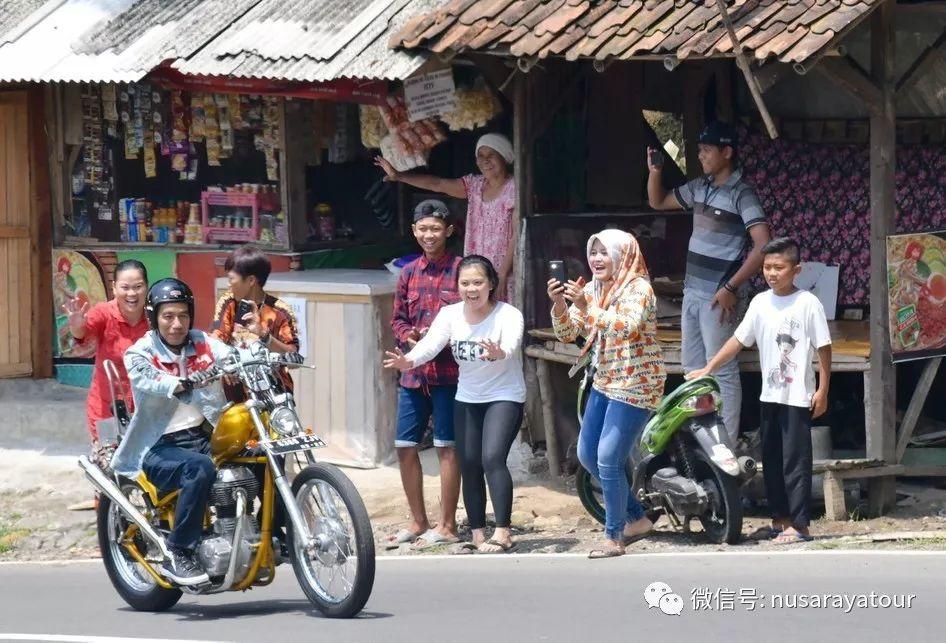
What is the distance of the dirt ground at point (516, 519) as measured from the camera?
8.84m

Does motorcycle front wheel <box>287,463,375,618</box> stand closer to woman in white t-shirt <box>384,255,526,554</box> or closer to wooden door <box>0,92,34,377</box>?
woman in white t-shirt <box>384,255,526,554</box>

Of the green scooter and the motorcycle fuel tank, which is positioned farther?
the green scooter

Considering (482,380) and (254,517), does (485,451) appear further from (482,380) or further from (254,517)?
(254,517)

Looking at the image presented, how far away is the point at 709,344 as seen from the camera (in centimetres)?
955

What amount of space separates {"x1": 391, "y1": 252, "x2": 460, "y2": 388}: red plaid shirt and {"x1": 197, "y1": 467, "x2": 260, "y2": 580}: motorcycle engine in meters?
2.01

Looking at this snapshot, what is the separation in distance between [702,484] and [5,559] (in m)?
4.33

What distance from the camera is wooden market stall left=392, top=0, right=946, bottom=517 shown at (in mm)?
8867

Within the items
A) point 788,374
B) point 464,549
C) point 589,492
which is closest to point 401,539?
point 464,549

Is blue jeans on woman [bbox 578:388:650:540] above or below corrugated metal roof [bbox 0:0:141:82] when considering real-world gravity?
below

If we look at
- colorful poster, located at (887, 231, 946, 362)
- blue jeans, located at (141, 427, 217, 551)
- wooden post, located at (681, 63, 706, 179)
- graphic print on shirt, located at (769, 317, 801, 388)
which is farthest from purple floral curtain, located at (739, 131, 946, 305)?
blue jeans, located at (141, 427, 217, 551)

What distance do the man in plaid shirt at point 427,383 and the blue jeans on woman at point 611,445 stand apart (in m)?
0.90

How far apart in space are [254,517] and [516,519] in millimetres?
2853

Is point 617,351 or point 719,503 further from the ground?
point 617,351

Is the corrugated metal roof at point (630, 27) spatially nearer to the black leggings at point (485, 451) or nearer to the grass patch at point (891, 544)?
the black leggings at point (485, 451)
